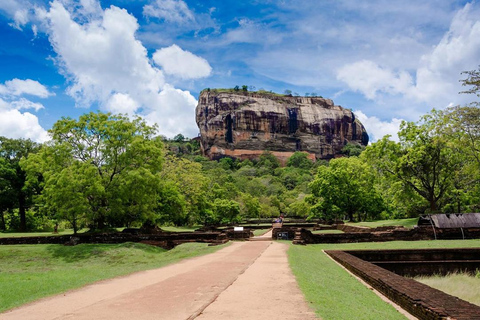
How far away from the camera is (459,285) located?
10648mm

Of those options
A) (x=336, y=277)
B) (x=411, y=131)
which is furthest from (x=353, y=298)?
(x=411, y=131)

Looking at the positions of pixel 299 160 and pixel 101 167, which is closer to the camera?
pixel 101 167

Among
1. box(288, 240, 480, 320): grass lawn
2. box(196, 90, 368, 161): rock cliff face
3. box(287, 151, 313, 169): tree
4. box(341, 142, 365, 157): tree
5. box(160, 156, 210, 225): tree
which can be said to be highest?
box(196, 90, 368, 161): rock cliff face

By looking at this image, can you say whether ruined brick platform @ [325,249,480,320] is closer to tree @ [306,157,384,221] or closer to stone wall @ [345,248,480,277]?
stone wall @ [345,248,480,277]

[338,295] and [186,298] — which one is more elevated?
[186,298]

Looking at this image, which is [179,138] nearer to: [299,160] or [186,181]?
[299,160]

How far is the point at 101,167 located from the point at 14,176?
552 inches

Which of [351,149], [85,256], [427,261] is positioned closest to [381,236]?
[427,261]

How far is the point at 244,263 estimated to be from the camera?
38.3ft

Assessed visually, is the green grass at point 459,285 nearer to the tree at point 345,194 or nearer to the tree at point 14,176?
the tree at point 345,194

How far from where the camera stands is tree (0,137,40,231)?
3075cm

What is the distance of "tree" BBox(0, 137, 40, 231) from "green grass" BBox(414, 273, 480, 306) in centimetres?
3090

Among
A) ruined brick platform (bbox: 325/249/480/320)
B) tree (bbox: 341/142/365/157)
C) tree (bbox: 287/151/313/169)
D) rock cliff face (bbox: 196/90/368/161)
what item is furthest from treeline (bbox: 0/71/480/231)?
tree (bbox: 341/142/365/157)

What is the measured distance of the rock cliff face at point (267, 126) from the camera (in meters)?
132
